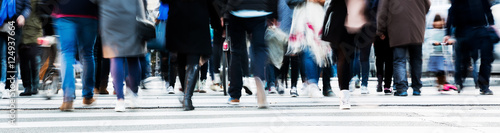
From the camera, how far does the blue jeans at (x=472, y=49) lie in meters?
7.04

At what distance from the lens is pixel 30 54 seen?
7.57 metres

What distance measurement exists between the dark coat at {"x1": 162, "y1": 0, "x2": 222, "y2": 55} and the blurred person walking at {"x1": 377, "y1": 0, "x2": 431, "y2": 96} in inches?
123

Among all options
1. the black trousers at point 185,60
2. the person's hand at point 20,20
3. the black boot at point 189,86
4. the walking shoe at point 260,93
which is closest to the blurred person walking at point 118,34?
the black trousers at point 185,60

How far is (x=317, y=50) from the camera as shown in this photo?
708cm

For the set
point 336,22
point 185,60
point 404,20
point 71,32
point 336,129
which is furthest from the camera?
point 404,20

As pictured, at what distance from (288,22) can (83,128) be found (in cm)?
436

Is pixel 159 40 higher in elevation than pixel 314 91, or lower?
higher

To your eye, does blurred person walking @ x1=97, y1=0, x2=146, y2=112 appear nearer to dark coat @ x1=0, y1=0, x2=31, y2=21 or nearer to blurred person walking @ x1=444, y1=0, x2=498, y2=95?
dark coat @ x1=0, y1=0, x2=31, y2=21

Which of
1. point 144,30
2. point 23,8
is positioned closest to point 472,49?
point 144,30

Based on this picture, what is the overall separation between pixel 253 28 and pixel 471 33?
3.70 meters

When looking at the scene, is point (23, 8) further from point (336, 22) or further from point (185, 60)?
point (336, 22)

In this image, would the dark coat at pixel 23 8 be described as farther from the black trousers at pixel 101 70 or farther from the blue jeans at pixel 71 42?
the blue jeans at pixel 71 42

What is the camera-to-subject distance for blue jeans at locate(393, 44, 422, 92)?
7176 millimetres

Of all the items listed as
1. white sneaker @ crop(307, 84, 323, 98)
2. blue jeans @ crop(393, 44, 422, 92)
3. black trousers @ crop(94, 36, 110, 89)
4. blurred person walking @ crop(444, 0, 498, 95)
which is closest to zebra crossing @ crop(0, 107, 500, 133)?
white sneaker @ crop(307, 84, 323, 98)
